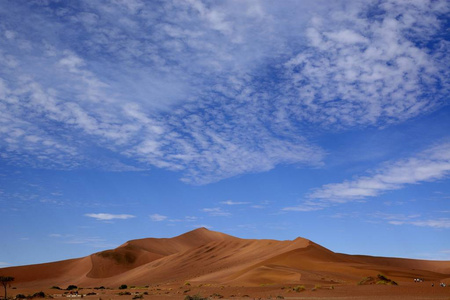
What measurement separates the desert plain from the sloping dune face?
4.7 inches

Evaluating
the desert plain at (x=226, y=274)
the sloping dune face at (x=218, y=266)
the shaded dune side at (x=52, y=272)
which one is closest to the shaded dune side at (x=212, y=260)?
the sloping dune face at (x=218, y=266)

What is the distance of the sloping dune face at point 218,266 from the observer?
5153cm

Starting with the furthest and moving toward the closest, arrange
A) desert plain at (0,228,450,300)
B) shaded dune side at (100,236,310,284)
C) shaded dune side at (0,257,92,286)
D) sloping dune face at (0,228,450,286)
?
shaded dune side at (0,257,92,286) → shaded dune side at (100,236,310,284) → sloping dune face at (0,228,450,286) → desert plain at (0,228,450,300)

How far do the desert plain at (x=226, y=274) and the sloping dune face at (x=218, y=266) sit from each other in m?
0.12

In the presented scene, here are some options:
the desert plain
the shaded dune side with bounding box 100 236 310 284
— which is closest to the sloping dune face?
the shaded dune side with bounding box 100 236 310 284

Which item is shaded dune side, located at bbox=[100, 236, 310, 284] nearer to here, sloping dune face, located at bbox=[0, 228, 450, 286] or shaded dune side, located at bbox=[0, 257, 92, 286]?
sloping dune face, located at bbox=[0, 228, 450, 286]

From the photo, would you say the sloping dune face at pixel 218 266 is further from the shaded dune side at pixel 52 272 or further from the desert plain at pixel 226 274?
the desert plain at pixel 226 274

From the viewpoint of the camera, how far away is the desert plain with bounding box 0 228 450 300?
1306 inches

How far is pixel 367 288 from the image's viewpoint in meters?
31.3

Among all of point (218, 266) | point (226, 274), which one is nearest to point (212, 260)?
point (218, 266)

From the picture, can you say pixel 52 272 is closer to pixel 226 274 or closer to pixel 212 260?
pixel 212 260

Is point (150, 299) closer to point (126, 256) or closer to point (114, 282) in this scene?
point (114, 282)

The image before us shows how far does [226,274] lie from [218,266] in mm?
11410

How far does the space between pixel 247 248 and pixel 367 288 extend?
48.7 meters
